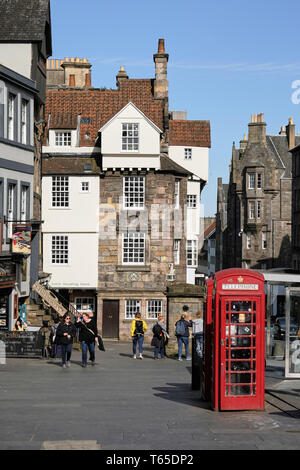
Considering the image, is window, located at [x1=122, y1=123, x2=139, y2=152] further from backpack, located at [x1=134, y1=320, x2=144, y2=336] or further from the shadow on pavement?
the shadow on pavement

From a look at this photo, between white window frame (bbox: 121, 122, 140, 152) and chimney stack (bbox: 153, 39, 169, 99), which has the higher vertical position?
chimney stack (bbox: 153, 39, 169, 99)

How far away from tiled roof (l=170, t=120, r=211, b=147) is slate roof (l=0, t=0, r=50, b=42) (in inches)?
632

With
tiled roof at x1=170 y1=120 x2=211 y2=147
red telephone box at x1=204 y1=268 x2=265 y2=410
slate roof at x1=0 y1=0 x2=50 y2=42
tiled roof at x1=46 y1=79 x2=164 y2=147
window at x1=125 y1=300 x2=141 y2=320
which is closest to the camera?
red telephone box at x1=204 y1=268 x2=265 y2=410

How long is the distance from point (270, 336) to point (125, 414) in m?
8.35

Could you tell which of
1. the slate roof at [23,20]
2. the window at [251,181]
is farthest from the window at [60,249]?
the window at [251,181]

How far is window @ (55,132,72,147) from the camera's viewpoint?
4756 cm

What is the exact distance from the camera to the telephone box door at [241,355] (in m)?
13.9

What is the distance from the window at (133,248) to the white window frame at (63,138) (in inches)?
271

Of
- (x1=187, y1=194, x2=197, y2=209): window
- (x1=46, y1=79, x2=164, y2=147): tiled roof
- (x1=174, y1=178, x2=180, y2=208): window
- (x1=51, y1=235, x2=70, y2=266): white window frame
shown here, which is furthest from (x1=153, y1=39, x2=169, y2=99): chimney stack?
(x1=51, y1=235, x2=70, y2=266): white window frame

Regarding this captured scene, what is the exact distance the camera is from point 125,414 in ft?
45.1

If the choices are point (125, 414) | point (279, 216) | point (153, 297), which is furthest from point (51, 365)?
point (279, 216)

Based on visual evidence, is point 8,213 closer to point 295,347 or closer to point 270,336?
point 270,336

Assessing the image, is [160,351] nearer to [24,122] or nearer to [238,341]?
[24,122]
